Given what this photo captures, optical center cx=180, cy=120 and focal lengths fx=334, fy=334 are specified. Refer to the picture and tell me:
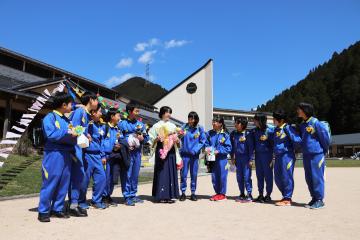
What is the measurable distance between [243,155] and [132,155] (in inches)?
98.7

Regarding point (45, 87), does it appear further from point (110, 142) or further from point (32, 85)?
point (110, 142)

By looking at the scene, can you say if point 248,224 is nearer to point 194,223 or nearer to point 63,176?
point 194,223

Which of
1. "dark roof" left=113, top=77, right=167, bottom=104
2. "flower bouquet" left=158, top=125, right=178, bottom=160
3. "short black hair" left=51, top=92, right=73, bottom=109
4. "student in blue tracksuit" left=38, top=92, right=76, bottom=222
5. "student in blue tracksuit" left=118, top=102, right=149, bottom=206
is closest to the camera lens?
"student in blue tracksuit" left=38, top=92, right=76, bottom=222

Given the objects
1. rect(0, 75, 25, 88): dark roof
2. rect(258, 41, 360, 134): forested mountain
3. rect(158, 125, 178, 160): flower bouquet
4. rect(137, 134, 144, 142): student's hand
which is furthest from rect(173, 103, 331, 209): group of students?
rect(258, 41, 360, 134): forested mountain

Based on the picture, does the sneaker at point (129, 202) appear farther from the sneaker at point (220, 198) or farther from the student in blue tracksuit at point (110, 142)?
the sneaker at point (220, 198)

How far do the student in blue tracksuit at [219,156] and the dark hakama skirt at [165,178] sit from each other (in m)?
0.99

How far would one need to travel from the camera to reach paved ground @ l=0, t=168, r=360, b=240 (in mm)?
4125

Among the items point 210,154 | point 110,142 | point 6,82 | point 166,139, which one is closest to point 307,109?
point 210,154

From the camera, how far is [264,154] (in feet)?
23.8

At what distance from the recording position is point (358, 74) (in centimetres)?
6931

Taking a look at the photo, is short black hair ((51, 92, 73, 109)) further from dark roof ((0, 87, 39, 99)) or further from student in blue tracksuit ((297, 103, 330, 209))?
dark roof ((0, 87, 39, 99))

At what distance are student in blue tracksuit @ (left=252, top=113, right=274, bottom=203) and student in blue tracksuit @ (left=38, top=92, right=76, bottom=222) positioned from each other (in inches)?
158

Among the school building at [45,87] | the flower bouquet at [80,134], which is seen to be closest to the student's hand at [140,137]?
the school building at [45,87]

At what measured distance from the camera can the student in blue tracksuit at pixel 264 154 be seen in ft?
23.6
